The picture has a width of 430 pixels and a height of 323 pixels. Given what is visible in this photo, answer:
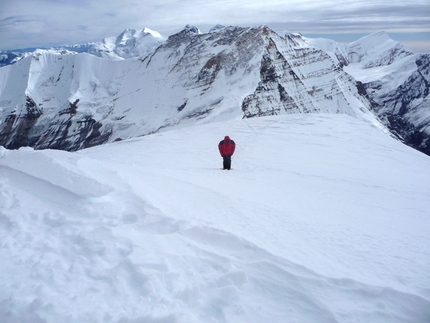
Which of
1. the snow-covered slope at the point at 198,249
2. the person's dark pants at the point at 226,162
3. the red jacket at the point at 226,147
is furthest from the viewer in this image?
the person's dark pants at the point at 226,162

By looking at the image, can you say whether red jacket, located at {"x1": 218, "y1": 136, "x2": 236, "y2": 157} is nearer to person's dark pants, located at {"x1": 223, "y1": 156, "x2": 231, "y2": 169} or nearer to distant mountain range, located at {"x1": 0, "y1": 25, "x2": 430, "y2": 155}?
person's dark pants, located at {"x1": 223, "y1": 156, "x2": 231, "y2": 169}

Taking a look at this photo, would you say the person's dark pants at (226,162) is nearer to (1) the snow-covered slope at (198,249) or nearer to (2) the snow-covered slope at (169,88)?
(1) the snow-covered slope at (198,249)

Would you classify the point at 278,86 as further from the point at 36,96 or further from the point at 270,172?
the point at 36,96

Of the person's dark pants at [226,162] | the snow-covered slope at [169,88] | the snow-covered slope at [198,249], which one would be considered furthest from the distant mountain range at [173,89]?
the snow-covered slope at [198,249]

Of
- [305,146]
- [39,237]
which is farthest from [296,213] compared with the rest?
[305,146]

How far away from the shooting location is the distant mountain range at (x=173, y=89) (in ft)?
241

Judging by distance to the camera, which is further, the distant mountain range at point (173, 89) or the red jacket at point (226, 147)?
the distant mountain range at point (173, 89)

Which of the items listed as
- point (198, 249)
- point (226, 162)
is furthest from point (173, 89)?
point (198, 249)

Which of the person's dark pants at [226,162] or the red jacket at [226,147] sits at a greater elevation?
the red jacket at [226,147]

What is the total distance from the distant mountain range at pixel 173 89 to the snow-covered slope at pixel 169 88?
1.20ft

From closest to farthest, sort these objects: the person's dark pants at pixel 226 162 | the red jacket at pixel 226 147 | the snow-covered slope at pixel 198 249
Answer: the snow-covered slope at pixel 198 249 → the red jacket at pixel 226 147 → the person's dark pants at pixel 226 162

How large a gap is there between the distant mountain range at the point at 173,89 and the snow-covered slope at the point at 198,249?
45.0 m

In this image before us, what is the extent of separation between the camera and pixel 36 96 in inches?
4692

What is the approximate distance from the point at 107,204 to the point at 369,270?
3754mm
